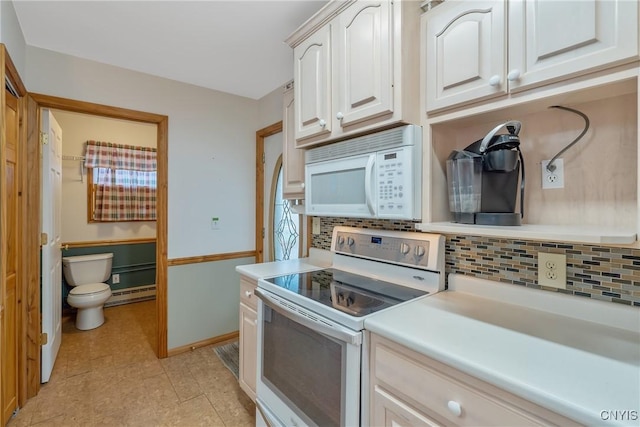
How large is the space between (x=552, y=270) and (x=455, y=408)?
2.12 feet

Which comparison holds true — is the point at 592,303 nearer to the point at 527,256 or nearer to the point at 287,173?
the point at 527,256

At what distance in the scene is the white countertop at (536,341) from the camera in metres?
0.66

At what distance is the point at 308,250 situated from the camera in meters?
2.25

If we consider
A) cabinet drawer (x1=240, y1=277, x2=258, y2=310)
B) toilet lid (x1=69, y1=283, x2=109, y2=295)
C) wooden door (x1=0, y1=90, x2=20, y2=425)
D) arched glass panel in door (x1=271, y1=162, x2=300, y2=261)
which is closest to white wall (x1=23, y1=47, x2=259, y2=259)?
arched glass panel in door (x1=271, y1=162, x2=300, y2=261)

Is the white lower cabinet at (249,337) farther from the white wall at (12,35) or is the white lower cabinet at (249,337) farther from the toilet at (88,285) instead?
the toilet at (88,285)

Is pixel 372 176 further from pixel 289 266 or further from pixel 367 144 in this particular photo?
pixel 289 266

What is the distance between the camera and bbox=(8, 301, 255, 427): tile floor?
1.77 metres

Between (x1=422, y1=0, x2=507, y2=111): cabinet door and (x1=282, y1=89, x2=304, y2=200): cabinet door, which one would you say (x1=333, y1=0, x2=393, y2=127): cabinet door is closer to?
(x1=422, y1=0, x2=507, y2=111): cabinet door

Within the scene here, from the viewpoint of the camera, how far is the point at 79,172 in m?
3.45

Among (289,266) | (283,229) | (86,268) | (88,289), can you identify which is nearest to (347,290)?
(289,266)

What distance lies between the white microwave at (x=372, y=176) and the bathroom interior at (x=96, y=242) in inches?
102

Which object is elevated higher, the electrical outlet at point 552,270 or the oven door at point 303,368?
the electrical outlet at point 552,270

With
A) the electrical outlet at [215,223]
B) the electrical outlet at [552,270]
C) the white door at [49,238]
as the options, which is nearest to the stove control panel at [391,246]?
the electrical outlet at [552,270]

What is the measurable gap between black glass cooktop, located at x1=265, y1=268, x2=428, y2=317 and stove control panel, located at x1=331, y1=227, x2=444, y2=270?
125 mm
